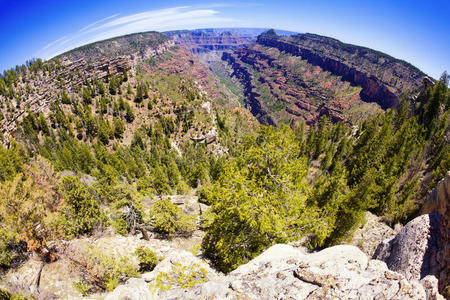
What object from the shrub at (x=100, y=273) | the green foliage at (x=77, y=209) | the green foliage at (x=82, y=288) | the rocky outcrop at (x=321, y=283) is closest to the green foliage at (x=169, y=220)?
the green foliage at (x=77, y=209)

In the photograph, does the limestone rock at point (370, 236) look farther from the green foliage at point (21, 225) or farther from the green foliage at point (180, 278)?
the green foliage at point (21, 225)

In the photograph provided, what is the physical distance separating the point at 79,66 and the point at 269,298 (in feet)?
753

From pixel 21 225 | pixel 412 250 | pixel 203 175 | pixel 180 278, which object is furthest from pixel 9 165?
pixel 412 250

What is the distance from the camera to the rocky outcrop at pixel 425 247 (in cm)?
1085

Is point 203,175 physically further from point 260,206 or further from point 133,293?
point 133,293

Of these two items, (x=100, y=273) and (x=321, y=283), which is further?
(x=100, y=273)

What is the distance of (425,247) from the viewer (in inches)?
476

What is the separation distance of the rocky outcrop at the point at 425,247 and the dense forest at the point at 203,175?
4117 millimetres

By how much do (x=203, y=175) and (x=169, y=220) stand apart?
41554 millimetres

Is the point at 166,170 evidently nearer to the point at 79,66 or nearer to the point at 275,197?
the point at 275,197

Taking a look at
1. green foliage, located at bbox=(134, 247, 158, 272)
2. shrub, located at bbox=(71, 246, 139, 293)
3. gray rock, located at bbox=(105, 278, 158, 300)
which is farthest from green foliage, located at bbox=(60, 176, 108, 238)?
gray rock, located at bbox=(105, 278, 158, 300)

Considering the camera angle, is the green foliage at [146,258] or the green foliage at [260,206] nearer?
the green foliage at [260,206]

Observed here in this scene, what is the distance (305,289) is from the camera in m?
7.85

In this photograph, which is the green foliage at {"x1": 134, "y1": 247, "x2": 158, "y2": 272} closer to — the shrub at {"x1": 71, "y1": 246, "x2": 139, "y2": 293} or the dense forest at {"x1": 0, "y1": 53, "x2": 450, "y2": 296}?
the shrub at {"x1": 71, "y1": 246, "x2": 139, "y2": 293}
